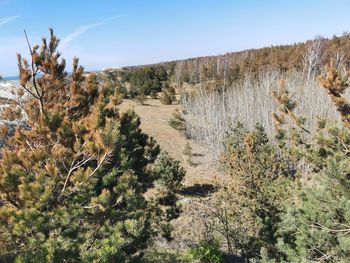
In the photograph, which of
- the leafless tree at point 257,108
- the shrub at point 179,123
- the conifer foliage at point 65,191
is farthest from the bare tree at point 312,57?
the conifer foliage at point 65,191

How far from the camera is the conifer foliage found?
184 inches

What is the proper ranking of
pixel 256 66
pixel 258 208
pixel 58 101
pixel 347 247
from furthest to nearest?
pixel 256 66 < pixel 258 208 < pixel 58 101 < pixel 347 247

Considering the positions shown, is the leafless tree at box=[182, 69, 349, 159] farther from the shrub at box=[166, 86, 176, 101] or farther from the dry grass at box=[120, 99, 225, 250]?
the shrub at box=[166, 86, 176, 101]

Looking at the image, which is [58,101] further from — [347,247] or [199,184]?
[199,184]

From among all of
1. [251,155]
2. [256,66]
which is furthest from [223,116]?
[256,66]

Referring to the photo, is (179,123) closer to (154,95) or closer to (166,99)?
(166,99)

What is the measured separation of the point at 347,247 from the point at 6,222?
14.8 ft

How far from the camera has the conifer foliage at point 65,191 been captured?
4.66 m

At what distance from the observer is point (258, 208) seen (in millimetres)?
8922

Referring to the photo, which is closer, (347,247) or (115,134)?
(115,134)

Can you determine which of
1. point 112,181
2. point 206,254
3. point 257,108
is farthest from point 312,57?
point 112,181

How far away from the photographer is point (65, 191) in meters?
4.99

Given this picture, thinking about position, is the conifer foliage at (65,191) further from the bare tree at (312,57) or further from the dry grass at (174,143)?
the bare tree at (312,57)

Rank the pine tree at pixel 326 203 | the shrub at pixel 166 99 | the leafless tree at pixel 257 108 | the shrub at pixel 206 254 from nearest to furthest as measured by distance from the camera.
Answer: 1. the pine tree at pixel 326 203
2. the shrub at pixel 206 254
3. the leafless tree at pixel 257 108
4. the shrub at pixel 166 99
